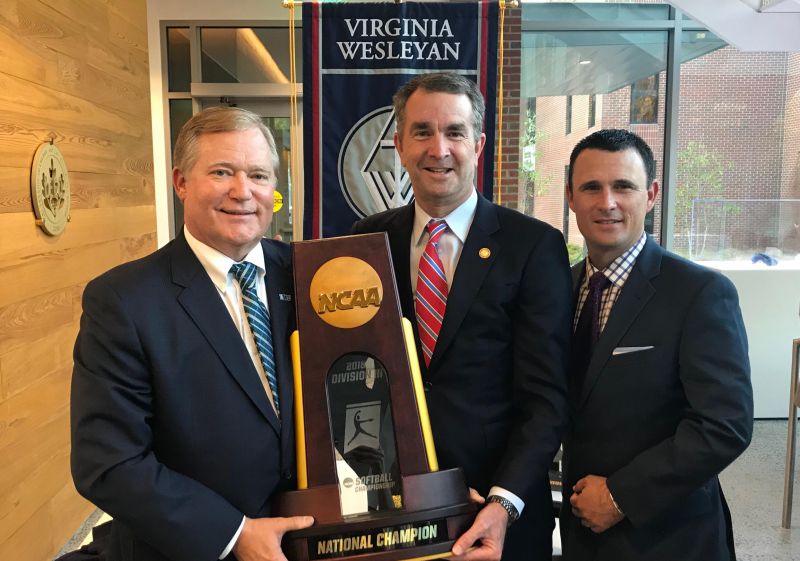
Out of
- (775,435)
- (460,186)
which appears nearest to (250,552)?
(460,186)

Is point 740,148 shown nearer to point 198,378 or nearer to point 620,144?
point 620,144

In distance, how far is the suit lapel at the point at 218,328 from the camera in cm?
131

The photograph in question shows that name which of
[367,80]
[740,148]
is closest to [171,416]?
[367,80]

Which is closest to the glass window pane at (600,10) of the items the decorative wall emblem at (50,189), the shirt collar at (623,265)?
the decorative wall emblem at (50,189)

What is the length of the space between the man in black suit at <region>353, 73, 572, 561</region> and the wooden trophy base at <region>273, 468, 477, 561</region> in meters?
0.19

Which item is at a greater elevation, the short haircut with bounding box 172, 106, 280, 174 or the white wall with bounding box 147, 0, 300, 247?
the white wall with bounding box 147, 0, 300, 247

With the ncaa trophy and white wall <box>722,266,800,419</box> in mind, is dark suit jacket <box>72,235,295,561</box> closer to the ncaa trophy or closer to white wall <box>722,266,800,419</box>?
the ncaa trophy

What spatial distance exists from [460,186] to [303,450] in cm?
74

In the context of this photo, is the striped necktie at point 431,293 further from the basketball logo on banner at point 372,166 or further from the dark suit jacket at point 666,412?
the basketball logo on banner at point 372,166

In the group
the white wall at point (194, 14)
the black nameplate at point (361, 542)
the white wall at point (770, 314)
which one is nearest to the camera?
the black nameplate at point (361, 542)

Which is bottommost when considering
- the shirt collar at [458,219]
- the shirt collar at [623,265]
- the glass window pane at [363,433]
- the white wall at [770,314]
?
the white wall at [770,314]

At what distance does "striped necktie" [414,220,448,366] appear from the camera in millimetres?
1558

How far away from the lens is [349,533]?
4.02 feet

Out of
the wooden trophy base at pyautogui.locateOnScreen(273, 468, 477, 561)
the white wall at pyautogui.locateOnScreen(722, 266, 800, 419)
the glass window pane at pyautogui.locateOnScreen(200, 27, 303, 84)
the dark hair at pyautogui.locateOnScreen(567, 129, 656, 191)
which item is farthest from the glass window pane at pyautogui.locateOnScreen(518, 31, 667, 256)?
the wooden trophy base at pyautogui.locateOnScreen(273, 468, 477, 561)
